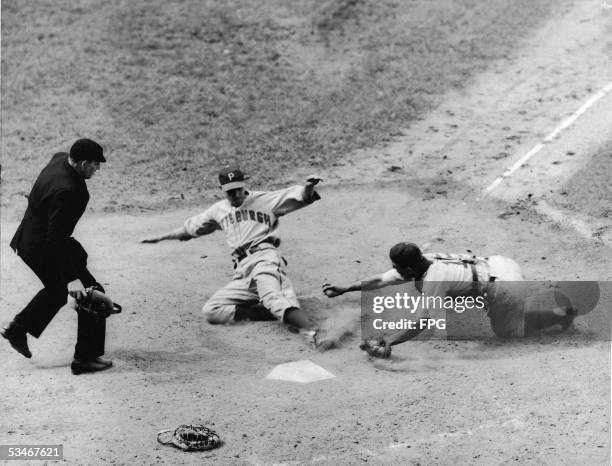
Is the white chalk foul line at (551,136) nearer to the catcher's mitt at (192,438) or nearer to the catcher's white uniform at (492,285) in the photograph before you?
the catcher's white uniform at (492,285)

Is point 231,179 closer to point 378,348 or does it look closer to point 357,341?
point 357,341

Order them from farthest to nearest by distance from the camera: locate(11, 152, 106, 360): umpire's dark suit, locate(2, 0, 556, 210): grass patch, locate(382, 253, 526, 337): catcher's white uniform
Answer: locate(2, 0, 556, 210): grass patch → locate(382, 253, 526, 337): catcher's white uniform → locate(11, 152, 106, 360): umpire's dark suit

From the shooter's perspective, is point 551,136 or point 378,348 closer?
point 378,348

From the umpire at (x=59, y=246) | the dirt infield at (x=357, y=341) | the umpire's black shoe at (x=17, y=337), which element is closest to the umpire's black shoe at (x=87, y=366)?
the umpire at (x=59, y=246)

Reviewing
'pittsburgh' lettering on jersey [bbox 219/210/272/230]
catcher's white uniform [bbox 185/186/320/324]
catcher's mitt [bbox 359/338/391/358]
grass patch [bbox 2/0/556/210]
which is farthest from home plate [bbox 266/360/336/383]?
grass patch [bbox 2/0/556/210]

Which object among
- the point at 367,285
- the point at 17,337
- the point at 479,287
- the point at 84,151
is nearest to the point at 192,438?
the point at 17,337

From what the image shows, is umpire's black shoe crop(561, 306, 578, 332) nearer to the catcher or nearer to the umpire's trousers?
the catcher

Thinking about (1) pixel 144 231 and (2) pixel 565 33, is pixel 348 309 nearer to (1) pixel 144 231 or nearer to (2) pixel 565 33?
(1) pixel 144 231
